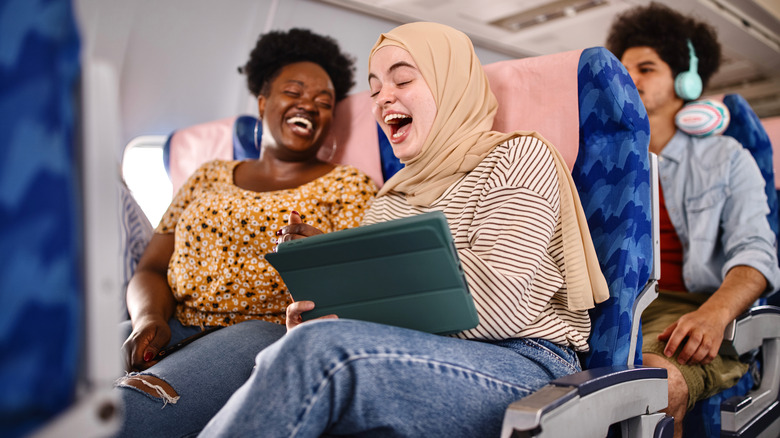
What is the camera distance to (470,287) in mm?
1151

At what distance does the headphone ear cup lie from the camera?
2309 mm

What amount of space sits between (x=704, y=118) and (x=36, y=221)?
7.33ft

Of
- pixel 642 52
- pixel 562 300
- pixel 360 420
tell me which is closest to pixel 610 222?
pixel 562 300

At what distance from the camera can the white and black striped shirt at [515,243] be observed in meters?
1.15

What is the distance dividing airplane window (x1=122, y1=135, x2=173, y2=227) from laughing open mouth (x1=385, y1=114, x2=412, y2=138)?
2.11 meters

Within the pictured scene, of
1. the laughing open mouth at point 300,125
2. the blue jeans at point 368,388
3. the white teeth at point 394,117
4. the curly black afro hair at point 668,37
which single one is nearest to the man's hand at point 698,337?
the blue jeans at point 368,388

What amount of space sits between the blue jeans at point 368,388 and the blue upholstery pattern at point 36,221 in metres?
0.43

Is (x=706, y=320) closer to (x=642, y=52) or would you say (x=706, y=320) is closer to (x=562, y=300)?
(x=562, y=300)

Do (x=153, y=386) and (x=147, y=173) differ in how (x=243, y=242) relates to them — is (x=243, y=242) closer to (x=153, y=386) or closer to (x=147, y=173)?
(x=153, y=386)

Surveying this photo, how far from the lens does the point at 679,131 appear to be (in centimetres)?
229

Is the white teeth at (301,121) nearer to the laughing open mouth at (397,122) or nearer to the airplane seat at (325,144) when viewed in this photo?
the airplane seat at (325,144)

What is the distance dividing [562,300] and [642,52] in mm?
1530

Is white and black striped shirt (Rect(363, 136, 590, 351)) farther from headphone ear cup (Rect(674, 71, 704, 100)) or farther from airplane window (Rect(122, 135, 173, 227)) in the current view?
airplane window (Rect(122, 135, 173, 227))

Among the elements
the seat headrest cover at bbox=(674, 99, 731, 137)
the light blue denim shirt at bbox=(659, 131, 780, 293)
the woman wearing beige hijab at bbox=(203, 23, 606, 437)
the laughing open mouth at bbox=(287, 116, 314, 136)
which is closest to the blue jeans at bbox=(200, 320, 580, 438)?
the woman wearing beige hijab at bbox=(203, 23, 606, 437)
